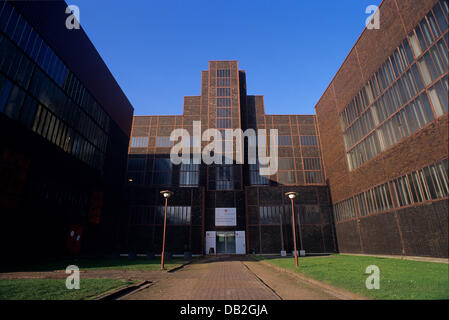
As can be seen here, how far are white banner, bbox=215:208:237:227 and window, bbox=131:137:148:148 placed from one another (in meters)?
20.4

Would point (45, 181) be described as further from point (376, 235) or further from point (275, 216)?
point (376, 235)

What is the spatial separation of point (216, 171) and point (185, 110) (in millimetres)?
15846

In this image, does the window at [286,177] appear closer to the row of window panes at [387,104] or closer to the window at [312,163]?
the window at [312,163]

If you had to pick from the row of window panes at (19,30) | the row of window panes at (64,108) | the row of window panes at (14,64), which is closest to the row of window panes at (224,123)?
the row of window panes at (64,108)

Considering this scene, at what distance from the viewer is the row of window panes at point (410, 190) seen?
16.1m

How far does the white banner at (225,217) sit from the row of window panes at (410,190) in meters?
18.0

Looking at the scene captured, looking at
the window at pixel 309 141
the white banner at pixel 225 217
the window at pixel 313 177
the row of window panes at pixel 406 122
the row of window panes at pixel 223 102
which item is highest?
the row of window panes at pixel 223 102

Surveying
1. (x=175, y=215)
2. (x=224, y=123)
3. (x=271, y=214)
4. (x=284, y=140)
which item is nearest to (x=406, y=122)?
(x=271, y=214)

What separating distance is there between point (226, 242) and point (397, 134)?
2696cm

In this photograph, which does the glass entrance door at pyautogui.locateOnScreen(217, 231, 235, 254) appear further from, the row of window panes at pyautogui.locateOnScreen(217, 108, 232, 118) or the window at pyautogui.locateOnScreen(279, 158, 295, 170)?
the row of window panes at pyautogui.locateOnScreen(217, 108, 232, 118)

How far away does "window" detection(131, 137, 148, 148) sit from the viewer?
4594 cm

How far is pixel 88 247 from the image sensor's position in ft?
92.1

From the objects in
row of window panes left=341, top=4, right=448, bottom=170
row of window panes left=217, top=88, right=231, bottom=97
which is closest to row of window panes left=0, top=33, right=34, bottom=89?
row of window panes left=217, top=88, right=231, bottom=97
